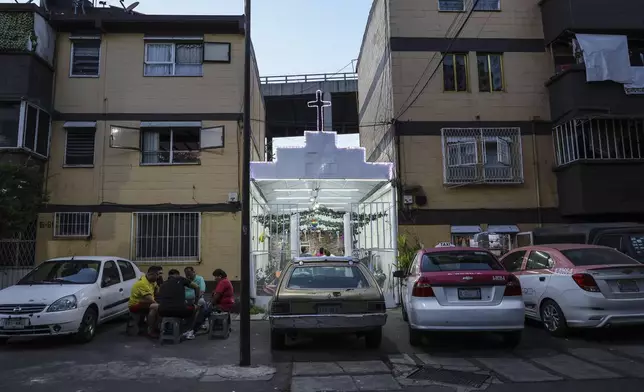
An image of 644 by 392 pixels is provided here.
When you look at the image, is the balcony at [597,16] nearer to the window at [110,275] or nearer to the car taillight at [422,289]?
the car taillight at [422,289]

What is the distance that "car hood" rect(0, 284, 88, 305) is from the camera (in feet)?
26.2

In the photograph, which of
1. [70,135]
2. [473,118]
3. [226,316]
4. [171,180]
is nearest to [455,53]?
[473,118]

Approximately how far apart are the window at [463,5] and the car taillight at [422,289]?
10127mm

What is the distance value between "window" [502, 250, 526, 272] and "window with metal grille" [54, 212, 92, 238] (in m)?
10.5

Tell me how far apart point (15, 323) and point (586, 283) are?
917cm

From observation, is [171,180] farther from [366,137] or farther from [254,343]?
[366,137]

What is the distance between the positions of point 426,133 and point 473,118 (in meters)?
1.50

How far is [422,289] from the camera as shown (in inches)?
285

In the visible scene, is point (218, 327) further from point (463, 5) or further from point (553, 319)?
point (463, 5)

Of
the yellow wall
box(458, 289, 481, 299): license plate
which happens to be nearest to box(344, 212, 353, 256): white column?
the yellow wall

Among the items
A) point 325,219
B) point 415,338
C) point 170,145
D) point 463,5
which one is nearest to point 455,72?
point 463,5

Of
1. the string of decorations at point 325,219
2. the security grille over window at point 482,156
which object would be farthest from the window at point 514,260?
the string of decorations at point 325,219

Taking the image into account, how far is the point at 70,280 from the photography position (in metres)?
9.00

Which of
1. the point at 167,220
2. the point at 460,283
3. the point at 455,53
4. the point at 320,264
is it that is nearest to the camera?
the point at 460,283
